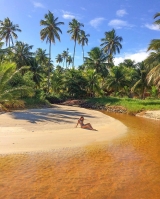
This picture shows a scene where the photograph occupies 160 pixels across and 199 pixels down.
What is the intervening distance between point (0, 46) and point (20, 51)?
16.8 metres

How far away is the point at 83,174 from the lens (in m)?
6.89

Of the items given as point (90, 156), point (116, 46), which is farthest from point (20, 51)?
point (90, 156)

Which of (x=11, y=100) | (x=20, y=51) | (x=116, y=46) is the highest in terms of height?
(x=116, y=46)

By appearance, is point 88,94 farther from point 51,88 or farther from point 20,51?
point 20,51

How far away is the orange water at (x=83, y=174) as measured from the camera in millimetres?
5676

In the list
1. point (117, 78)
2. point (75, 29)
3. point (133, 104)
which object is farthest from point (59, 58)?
point (133, 104)

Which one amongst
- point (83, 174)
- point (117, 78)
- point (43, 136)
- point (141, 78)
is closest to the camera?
point (83, 174)

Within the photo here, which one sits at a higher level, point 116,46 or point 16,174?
point 116,46

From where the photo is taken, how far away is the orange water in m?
5.68

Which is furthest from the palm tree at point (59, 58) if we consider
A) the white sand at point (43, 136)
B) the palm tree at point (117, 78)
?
the white sand at point (43, 136)

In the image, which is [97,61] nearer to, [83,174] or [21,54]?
[21,54]

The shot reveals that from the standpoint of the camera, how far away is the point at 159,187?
625 centimetres

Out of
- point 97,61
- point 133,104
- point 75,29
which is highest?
point 75,29

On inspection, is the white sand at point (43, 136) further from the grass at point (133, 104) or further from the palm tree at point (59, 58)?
the palm tree at point (59, 58)
